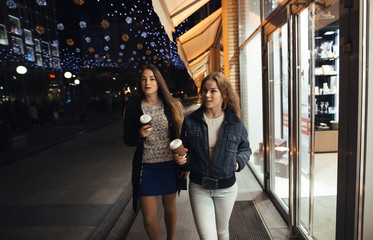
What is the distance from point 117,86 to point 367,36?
37.6m

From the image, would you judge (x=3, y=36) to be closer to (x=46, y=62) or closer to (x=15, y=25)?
(x=15, y=25)

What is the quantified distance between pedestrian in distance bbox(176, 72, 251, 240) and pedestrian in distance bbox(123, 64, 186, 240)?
386 millimetres

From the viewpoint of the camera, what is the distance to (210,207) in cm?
209

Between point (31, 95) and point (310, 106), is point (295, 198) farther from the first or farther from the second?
point (31, 95)

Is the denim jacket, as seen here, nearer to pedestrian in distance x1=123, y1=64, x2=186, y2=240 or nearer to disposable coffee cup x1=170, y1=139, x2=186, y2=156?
disposable coffee cup x1=170, y1=139, x2=186, y2=156

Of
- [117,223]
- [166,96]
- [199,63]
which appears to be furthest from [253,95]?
[199,63]

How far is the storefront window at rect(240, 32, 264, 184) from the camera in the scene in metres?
5.48

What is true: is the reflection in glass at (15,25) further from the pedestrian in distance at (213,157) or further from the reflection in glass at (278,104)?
the pedestrian in distance at (213,157)

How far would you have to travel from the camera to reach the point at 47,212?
4340 millimetres

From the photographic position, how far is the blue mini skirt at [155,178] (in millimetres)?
2486

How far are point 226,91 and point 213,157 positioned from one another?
1.82ft

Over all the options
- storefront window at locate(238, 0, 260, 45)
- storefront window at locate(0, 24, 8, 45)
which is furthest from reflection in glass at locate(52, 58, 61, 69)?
storefront window at locate(238, 0, 260, 45)

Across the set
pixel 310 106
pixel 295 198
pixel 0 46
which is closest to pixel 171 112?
pixel 310 106

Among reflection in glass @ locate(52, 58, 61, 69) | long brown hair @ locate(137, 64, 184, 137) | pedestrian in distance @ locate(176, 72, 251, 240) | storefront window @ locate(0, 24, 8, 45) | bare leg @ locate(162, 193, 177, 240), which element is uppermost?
storefront window @ locate(0, 24, 8, 45)
